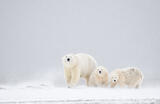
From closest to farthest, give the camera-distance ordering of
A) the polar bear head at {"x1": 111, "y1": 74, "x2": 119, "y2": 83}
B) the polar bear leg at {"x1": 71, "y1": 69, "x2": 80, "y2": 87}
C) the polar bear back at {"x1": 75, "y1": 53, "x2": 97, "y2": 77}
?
the polar bear head at {"x1": 111, "y1": 74, "x2": 119, "y2": 83} < the polar bear leg at {"x1": 71, "y1": 69, "x2": 80, "y2": 87} < the polar bear back at {"x1": 75, "y1": 53, "x2": 97, "y2": 77}

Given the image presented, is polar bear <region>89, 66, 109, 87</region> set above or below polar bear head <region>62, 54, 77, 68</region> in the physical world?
below

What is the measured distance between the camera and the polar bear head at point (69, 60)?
3.56 meters

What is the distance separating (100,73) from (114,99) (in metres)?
1.61

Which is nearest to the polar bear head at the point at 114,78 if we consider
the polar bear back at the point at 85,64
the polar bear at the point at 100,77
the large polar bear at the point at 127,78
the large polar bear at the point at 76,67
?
the large polar bear at the point at 127,78

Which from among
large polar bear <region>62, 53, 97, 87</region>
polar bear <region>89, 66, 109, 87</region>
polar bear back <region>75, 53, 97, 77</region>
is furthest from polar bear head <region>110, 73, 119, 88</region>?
polar bear back <region>75, 53, 97, 77</region>

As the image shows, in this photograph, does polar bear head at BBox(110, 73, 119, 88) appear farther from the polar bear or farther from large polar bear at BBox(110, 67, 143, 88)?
the polar bear

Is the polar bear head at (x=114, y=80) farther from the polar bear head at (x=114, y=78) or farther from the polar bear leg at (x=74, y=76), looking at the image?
the polar bear leg at (x=74, y=76)

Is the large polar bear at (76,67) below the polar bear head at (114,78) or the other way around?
the other way around

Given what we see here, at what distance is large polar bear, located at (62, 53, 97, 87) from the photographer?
143 inches

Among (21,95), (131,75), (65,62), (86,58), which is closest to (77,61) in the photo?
(65,62)

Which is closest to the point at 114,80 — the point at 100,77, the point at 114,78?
the point at 114,78

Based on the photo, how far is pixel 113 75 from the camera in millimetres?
3594

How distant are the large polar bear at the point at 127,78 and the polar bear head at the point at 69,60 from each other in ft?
1.82

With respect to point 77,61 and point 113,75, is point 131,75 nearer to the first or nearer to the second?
point 113,75
